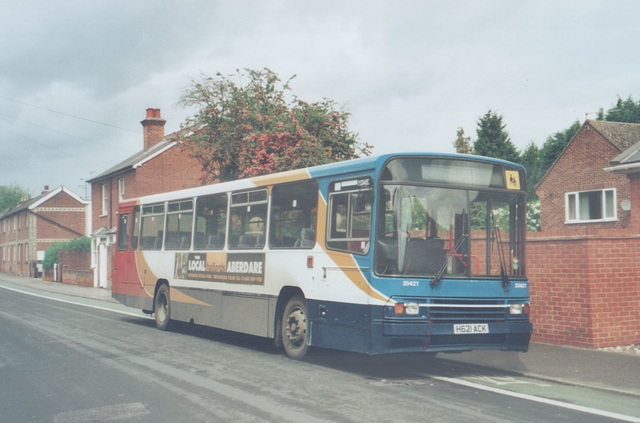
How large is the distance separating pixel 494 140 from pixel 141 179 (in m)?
23.5

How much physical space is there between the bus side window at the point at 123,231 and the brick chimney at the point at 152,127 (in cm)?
2756

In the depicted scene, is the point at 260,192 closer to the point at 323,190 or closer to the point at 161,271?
the point at 323,190

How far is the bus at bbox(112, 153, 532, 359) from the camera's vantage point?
938 centimetres

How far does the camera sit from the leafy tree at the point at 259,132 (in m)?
22.9

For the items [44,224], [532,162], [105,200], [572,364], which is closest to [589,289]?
[572,364]

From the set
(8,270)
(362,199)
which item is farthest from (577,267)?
(8,270)

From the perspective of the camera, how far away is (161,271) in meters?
16.3

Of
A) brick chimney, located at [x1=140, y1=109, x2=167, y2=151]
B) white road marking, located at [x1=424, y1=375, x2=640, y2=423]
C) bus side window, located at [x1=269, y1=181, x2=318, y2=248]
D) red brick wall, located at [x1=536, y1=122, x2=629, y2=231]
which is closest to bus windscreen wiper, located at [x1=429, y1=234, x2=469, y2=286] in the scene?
white road marking, located at [x1=424, y1=375, x2=640, y2=423]

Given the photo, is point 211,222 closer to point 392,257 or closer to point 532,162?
point 392,257

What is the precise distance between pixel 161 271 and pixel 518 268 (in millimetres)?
8649

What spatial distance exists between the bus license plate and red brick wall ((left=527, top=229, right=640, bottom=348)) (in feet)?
9.70

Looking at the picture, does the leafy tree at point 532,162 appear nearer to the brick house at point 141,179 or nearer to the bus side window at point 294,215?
the brick house at point 141,179

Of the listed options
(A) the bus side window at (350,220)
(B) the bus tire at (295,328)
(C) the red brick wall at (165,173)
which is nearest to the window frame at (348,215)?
(A) the bus side window at (350,220)

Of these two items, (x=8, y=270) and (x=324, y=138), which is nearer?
(x=324, y=138)
